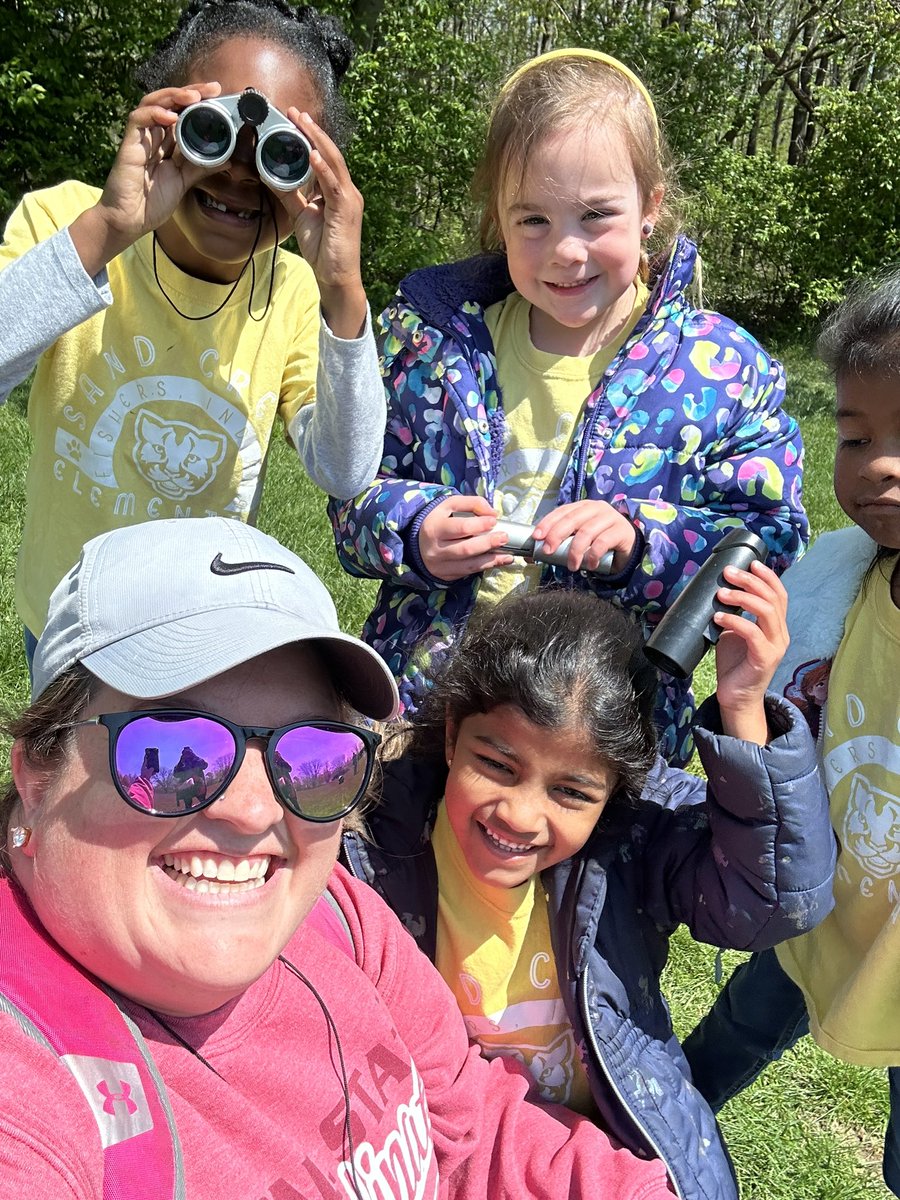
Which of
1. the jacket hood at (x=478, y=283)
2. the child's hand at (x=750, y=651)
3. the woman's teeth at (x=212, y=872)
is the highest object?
the jacket hood at (x=478, y=283)

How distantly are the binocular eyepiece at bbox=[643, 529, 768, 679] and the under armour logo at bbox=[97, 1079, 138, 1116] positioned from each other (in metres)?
1.08

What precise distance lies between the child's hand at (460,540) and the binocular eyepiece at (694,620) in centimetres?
42

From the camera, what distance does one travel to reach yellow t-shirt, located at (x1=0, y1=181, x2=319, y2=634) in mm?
2641

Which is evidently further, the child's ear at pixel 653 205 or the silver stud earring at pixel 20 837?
the child's ear at pixel 653 205

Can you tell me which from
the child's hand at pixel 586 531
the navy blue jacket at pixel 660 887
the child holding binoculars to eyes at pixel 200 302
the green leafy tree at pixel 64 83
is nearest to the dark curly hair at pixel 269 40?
the child holding binoculars to eyes at pixel 200 302

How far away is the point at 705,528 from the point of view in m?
2.37

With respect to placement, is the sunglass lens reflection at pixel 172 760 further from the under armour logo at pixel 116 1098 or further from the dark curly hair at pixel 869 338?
the dark curly hair at pixel 869 338

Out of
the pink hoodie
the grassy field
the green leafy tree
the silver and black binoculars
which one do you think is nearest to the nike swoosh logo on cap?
the pink hoodie

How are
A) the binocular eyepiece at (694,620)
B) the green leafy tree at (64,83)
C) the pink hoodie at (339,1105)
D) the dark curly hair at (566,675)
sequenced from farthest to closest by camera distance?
the green leafy tree at (64,83) → the dark curly hair at (566,675) → the binocular eyepiece at (694,620) → the pink hoodie at (339,1105)

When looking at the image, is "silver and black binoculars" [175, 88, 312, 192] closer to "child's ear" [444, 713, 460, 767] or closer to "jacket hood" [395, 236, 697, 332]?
"jacket hood" [395, 236, 697, 332]

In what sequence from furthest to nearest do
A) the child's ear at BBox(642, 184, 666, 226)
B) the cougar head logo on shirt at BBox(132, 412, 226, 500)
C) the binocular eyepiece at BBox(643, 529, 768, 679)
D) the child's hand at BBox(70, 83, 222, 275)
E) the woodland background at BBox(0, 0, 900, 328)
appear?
the woodland background at BBox(0, 0, 900, 328), the cougar head logo on shirt at BBox(132, 412, 226, 500), the child's ear at BBox(642, 184, 666, 226), the child's hand at BBox(70, 83, 222, 275), the binocular eyepiece at BBox(643, 529, 768, 679)

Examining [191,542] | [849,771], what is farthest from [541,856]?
[191,542]

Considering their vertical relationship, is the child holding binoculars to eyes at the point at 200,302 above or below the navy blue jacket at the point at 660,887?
above

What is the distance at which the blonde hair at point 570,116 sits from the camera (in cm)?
240
